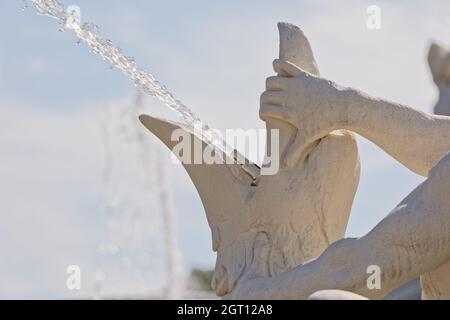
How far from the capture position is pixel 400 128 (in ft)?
26.2

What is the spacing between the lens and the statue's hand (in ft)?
26.1

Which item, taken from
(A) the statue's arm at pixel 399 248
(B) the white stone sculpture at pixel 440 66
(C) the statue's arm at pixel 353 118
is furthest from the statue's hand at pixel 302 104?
(B) the white stone sculpture at pixel 440 66

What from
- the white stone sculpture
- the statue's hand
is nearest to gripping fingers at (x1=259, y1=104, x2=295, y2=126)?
the statue's hand

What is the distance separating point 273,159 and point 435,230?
1219mm

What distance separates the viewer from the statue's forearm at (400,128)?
26.0 feet

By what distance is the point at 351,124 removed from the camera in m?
7.95

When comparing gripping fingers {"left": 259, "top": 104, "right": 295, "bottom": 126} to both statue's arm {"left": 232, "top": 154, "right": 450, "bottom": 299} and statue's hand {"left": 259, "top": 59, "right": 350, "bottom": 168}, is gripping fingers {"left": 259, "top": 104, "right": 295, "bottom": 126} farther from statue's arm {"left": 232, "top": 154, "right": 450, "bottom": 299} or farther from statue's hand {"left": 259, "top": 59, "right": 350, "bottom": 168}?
statue's arm {"left": 232, "top": 154, "right": 450, "bottom": 299}

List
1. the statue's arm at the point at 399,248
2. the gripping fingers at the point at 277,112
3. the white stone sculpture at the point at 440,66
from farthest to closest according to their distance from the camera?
the white stone sculpture at the point at 440,66 < the gripping fingers at the point at 277,112 < the statue's arm at the point at 399,248

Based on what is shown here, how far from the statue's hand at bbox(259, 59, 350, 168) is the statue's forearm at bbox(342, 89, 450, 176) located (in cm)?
6

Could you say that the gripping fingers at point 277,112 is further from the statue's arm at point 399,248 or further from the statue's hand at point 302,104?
the statue's arm at point 399,248

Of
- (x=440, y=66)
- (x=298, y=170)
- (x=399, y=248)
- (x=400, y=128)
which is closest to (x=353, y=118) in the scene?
(x=400, y=128)

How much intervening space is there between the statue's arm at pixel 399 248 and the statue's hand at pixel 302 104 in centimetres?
80
